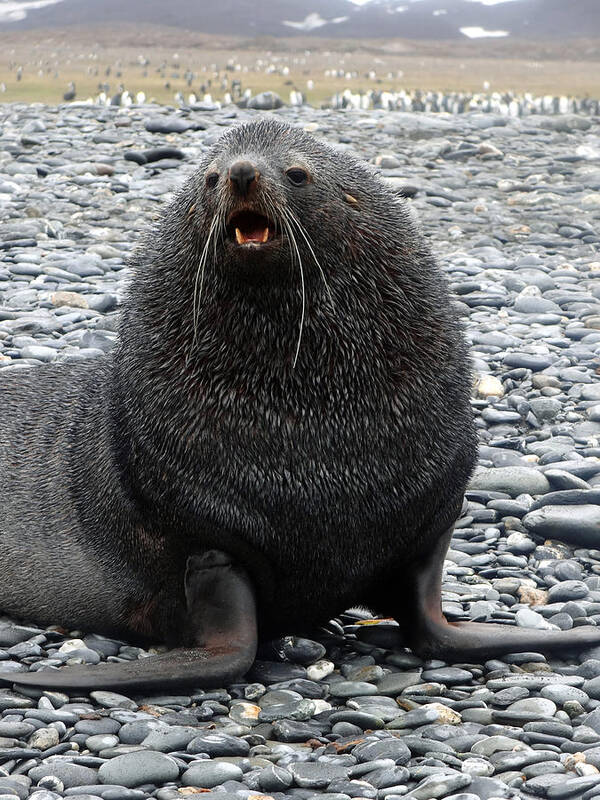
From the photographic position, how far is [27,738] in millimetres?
3639

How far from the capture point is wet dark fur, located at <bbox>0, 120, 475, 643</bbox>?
402cm

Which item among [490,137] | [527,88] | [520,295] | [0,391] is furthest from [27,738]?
[527,88]

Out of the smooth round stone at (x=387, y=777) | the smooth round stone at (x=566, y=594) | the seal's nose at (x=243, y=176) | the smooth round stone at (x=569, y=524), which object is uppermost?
the seal's nose at (x=243, y=176)

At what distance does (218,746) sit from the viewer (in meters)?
3.52

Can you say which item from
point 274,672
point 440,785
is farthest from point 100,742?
point 440,785

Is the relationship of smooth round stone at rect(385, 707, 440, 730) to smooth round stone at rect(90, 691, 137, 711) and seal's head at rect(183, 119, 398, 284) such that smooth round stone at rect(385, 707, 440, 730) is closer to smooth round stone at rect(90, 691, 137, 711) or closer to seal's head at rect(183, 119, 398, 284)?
smooth round stone at rect(90, 691, 137, 711)

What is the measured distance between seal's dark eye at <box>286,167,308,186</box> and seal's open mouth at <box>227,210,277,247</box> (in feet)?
0.76

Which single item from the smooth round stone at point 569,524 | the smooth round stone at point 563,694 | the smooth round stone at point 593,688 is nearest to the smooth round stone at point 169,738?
the smooth round stone at point 563,694

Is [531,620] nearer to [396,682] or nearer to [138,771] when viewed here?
[396,682]

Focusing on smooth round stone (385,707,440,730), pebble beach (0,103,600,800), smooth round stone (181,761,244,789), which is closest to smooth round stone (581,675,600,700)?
pebble beach (0,103,600,800)

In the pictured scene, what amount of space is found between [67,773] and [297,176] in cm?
201

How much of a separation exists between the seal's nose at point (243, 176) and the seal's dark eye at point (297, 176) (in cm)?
32

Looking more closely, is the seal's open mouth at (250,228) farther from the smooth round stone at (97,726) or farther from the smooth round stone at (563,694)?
the smooth round stone at (563,694)

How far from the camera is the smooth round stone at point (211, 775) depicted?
10.9 ft
